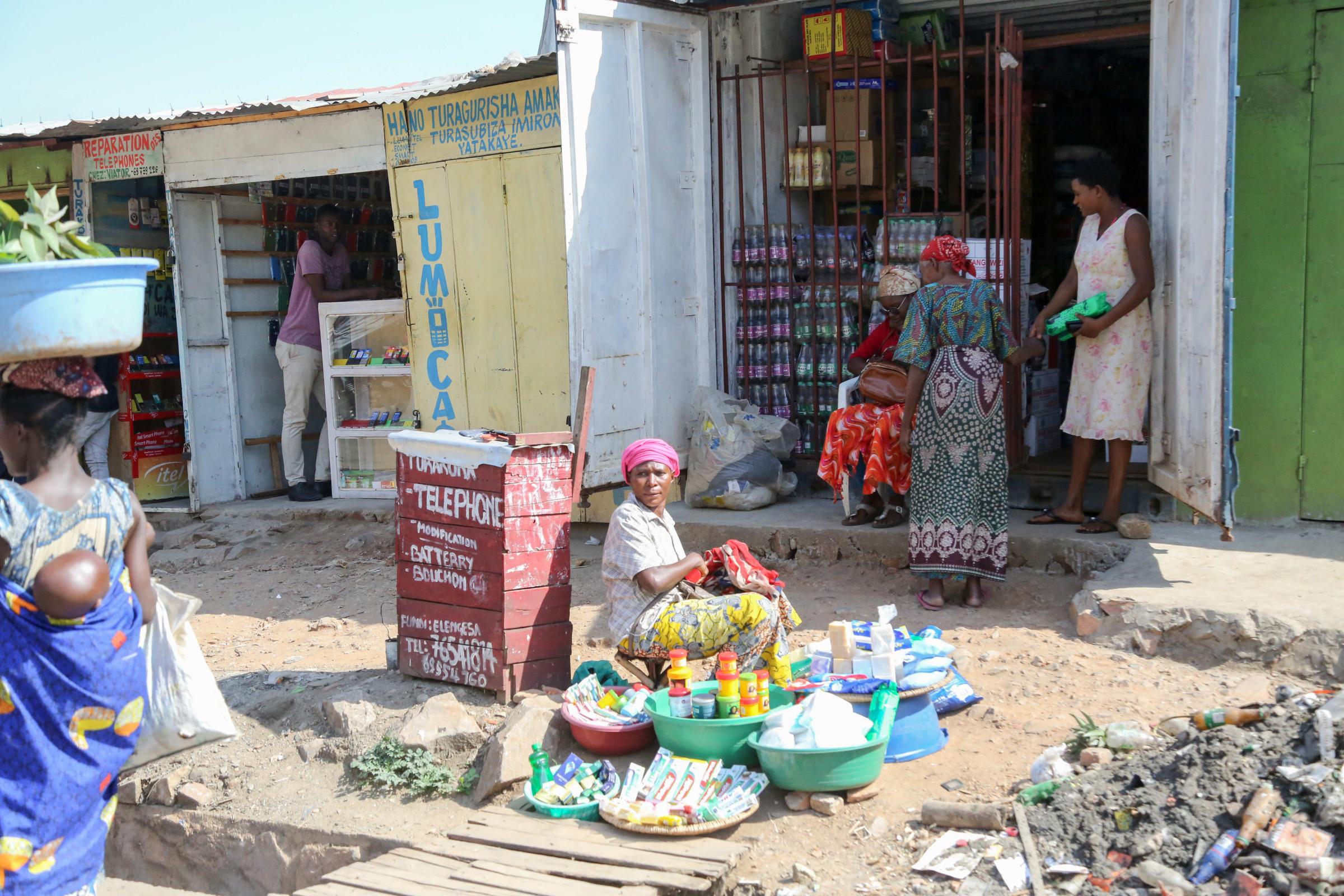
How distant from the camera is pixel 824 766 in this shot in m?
4.06

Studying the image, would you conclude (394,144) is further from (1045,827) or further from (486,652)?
(1045,827)

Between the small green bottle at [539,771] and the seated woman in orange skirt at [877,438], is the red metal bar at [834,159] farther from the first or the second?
the small green bottle at [539,771]

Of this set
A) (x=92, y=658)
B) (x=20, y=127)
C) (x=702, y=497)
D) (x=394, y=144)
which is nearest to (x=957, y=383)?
(x=702, y=497)

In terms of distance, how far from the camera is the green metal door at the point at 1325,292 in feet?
19.9

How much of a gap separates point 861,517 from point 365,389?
4321 mm

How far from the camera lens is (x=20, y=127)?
366 inches

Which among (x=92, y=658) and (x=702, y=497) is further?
(x=702, y=497)

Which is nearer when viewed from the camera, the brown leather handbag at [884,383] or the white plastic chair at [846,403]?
the brown leather handbag at [884,383]

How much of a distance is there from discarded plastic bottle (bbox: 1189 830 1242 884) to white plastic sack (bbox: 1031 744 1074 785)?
57 cm

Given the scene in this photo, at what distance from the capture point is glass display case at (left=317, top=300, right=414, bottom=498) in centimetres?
912

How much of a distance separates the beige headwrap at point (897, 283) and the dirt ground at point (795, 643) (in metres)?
1.33

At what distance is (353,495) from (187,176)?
2.68m

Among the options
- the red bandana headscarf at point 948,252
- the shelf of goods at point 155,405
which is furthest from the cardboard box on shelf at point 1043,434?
the shelf of goods at point 155,405

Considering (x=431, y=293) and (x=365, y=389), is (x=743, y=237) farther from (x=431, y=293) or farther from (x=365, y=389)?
(x=365, y=389)
